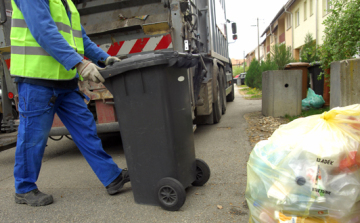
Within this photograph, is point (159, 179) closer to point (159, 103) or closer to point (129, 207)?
point (129, 207)

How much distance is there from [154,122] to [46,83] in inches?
36.5

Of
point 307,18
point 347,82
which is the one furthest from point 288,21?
point 347,82

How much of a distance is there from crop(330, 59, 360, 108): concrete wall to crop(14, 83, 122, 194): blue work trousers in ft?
8.80

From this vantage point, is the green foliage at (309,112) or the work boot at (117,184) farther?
the green foliage at (309,112)

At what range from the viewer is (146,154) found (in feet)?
7.09

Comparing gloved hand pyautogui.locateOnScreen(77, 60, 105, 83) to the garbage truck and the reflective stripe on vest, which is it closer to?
the reflective stripe on vest

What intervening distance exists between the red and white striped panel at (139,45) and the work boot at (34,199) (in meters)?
2.25

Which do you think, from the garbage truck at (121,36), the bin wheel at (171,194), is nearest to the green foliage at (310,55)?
the garbage truck at (121,36)

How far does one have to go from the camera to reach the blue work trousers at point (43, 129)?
7.35 feet

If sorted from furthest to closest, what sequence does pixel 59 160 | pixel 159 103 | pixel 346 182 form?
pixel 59 160 < pixel 159 103 < pixel 346 182

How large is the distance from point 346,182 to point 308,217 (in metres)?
0.25

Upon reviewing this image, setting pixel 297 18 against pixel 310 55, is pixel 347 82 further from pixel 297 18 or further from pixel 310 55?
pixel 297 18

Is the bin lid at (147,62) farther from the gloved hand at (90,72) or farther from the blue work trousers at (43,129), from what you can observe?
the blue work trousers at (43,129)

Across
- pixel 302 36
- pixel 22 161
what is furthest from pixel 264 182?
pixel 302 36
